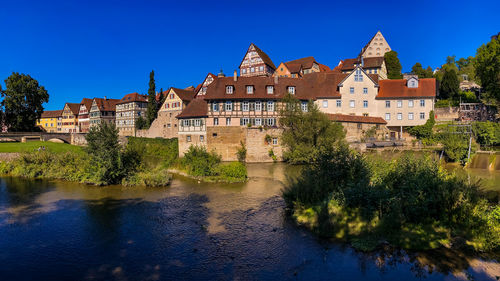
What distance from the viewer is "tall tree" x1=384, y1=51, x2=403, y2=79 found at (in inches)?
2409

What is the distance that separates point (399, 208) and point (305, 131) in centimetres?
1947

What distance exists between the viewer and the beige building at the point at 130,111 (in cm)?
6900

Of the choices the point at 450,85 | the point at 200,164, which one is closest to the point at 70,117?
the point at 200,164

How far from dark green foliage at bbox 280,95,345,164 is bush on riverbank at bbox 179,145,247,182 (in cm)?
736

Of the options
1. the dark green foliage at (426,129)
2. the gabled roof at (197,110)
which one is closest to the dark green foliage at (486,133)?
the dark green foliage at (426,129)

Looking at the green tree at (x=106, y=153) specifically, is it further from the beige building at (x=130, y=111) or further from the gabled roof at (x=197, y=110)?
the beige building at (x=130, y=111)

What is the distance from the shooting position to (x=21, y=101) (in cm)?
5572

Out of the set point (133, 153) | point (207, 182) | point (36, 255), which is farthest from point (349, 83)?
point (36, 255)

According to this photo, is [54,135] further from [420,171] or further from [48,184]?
[420,171]

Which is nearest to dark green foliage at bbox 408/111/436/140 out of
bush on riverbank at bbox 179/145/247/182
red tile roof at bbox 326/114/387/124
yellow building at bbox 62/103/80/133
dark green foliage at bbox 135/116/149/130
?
red tile roof at bbox 326/114/387/124

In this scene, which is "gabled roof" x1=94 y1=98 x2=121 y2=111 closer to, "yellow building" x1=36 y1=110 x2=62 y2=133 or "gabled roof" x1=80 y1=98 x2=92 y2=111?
"gabled roof" x1=80 y1=98 x2=92 y2=111

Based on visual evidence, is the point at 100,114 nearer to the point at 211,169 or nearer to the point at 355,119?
the point at 211,169

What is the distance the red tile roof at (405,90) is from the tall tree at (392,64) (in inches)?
823

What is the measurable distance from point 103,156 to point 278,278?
65.0 feet
